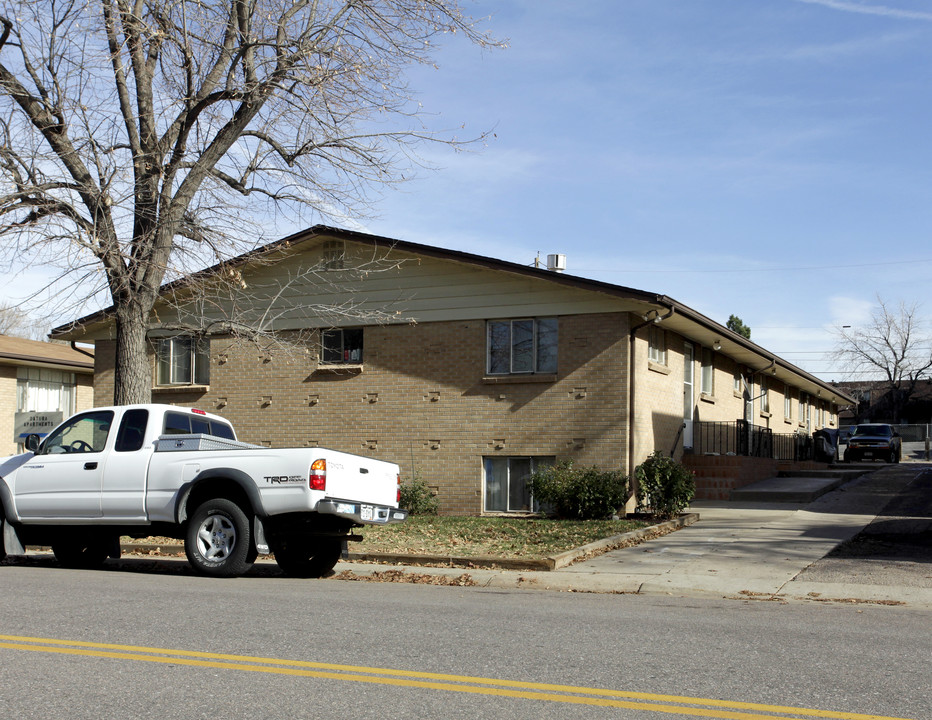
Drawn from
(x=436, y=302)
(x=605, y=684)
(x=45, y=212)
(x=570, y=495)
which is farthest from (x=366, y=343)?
(x=605, y=684)

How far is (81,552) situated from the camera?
42.1 ft

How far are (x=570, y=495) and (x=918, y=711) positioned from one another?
13.2m

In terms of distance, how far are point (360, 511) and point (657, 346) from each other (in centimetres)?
1160

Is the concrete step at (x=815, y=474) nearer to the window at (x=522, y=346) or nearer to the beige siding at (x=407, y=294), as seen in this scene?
the window at (x=522, y=346)

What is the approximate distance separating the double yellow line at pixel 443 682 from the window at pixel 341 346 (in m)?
15.1

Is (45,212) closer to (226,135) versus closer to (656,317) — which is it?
(226,135)

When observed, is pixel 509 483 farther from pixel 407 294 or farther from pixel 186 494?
pixel 186 494

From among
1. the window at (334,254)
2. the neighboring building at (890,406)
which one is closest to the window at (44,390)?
the window at (334,254)

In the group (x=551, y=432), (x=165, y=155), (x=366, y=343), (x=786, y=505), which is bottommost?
(x=786, y=505)

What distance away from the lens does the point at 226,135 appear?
1648 centimetres

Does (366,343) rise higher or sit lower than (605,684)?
higher

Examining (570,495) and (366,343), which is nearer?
(570,495)

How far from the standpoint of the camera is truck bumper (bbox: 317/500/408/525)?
1061cm

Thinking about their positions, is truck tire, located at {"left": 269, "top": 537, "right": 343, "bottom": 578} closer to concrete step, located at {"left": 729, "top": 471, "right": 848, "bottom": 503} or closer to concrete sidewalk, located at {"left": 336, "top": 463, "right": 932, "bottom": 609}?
concrete sidewalk, located at {"left": 336, "top": 463, "right": 932, "bottom": 609}
